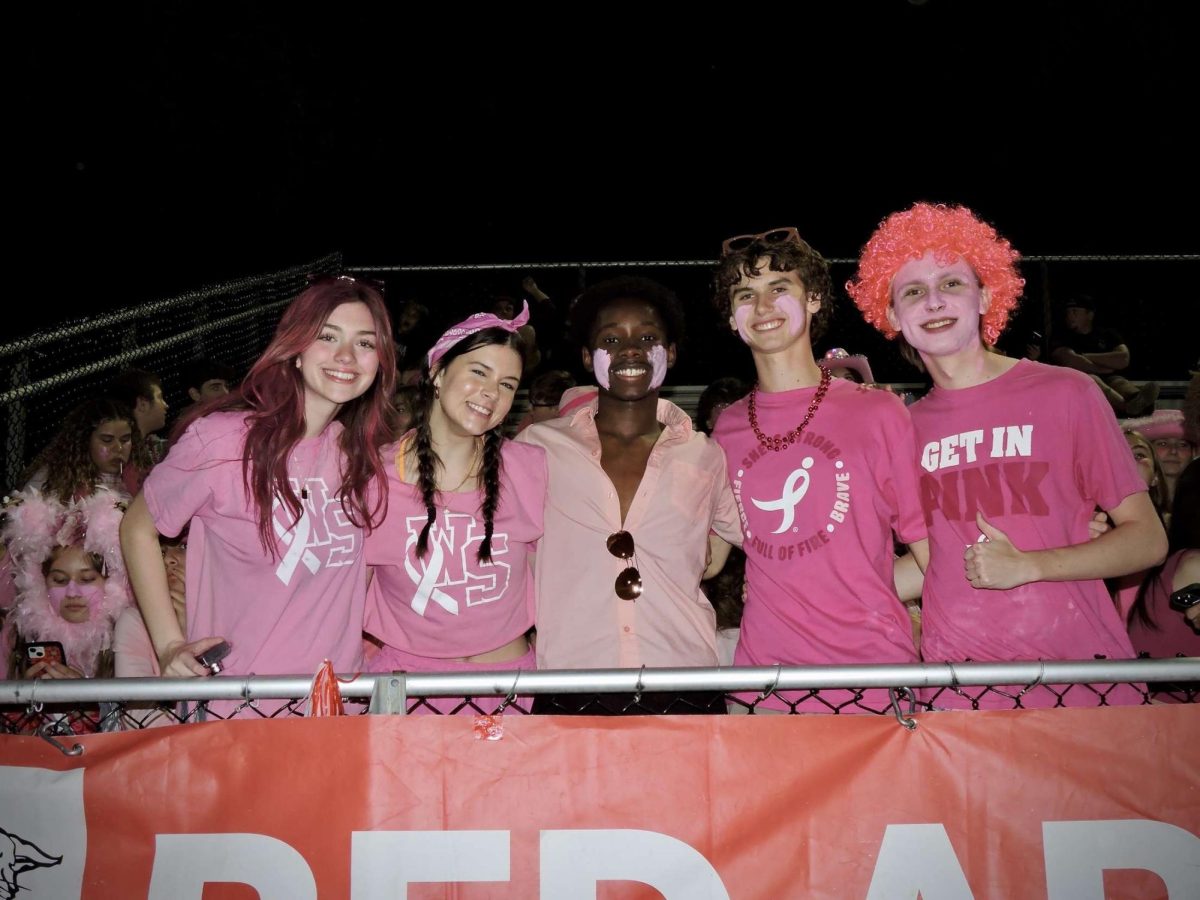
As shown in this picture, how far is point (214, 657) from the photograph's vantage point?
277 cm

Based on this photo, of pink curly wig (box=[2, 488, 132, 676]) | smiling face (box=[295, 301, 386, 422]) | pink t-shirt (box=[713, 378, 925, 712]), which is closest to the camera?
pink t-shirt (box=[713, 378, 925, 712])

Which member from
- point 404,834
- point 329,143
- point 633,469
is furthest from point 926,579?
point 329,143

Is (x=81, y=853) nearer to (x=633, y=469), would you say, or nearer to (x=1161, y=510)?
(x=633, y=469)

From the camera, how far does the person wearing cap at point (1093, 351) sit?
25.5ft

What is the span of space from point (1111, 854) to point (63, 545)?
13.9 feet

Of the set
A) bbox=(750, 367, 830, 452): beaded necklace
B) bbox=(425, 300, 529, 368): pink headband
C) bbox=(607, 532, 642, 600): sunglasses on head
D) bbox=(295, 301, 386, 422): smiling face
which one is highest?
bbox=(425, 300, 529, 368): pink headband

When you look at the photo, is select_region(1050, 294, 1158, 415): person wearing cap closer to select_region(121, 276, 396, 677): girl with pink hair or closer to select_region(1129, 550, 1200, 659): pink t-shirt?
select_region(1129, 550, 1200, 659): pink t-shirt

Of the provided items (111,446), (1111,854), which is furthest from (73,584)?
(1111,854)

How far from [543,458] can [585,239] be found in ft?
41.0

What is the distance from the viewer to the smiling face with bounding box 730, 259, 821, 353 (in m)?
3.59

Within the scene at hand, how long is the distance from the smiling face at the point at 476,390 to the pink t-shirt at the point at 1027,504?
1.45 meters

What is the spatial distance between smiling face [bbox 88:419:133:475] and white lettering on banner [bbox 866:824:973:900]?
4278 millimetres

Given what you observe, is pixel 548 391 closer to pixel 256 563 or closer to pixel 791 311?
pixel 791 311

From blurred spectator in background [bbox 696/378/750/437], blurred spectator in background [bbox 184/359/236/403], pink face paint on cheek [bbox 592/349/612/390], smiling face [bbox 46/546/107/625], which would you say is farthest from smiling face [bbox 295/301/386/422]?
blurred spectator in background [bbox 184/359/236/403]
